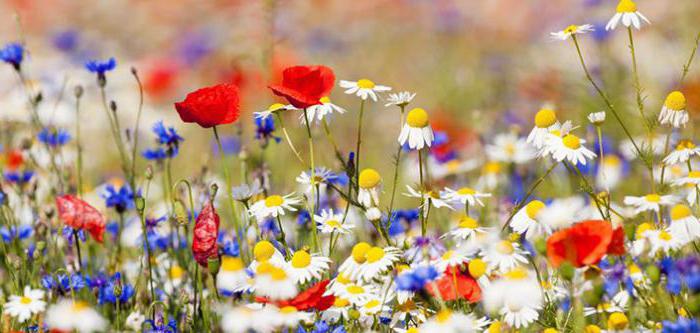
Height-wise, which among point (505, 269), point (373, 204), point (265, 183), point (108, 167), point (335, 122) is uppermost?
point (335, 122)

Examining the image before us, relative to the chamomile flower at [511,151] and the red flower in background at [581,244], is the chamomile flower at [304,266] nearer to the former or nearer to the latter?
the red flower in background at [581,244]

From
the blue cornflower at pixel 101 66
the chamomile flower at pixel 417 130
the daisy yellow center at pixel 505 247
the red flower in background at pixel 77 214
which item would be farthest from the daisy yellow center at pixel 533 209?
the blue cornflower at pixel 101 66

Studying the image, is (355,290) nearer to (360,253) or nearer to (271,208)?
(360,253)

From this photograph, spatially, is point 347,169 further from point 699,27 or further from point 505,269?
point 699,27

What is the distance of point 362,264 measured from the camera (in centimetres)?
181

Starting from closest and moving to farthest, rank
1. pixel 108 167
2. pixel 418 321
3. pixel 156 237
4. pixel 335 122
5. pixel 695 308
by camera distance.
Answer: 1. pixel 695 308
2. pixel 418 321
3. pixel 156 237
4. pixel 108 167
5. pixel 335 122

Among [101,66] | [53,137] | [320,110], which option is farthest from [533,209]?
[53,137]

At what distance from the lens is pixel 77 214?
2047mm

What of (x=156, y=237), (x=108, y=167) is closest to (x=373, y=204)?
(x=156, y=237)

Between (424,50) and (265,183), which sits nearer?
(265,183)

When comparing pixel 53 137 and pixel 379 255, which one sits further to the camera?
pixel 53 137

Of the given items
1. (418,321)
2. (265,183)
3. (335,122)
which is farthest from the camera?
(335,122)

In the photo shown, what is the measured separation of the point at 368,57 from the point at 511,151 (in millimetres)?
4625

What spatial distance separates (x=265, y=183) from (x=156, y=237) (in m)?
0.40
